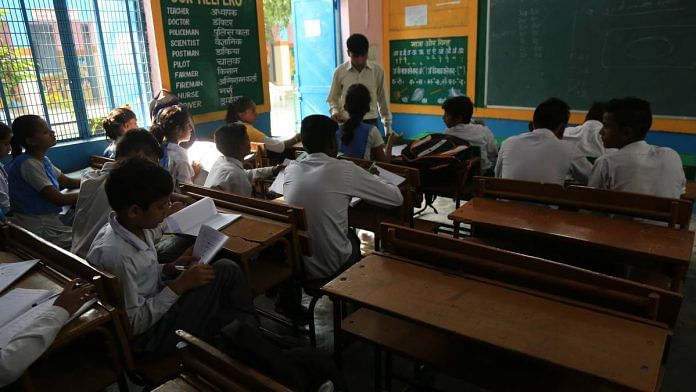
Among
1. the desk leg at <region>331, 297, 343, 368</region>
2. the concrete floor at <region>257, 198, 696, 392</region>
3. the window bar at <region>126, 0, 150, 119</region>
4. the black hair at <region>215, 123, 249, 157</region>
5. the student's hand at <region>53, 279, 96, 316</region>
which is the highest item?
the window bar at <region>126, 0, 150, 119</region>

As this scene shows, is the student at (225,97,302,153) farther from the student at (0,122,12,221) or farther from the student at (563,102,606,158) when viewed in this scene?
the student at (563,102,606,158)

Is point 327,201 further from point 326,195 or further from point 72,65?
point 72,65

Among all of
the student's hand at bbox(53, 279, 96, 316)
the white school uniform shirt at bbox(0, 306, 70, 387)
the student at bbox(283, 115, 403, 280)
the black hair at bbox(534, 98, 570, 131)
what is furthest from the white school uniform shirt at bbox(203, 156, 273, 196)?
the black hair at bbox(534, 98, 570, 131)

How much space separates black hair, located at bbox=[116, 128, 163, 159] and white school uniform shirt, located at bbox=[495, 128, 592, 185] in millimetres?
2031

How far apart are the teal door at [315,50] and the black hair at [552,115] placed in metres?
3.78

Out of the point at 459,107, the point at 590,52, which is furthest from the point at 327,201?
the point at 590,52

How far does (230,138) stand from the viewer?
2.67 m

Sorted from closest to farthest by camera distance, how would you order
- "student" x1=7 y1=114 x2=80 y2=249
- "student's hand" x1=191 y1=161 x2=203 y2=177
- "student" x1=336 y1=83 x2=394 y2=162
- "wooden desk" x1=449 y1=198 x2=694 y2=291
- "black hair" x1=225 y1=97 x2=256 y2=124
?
"wooden desk" x1=449 y1=198 x2=694 y2=291
"student" x1=7 y1=114 x2=80 y2=249
"student's hand" x1=191 y1=161 x2=203 y2=177
"student" x1=336 y1=83 x2=394 y2=162
"black hair" x1=225 y1=97 x2=256 y2=124

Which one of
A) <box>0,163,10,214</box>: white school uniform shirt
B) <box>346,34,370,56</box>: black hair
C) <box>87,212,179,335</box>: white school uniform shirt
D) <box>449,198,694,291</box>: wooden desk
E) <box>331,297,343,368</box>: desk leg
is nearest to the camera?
<box>87,212,179,335</box>: white school uniform shirt

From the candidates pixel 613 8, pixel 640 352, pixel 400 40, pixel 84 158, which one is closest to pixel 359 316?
pixel 640 352

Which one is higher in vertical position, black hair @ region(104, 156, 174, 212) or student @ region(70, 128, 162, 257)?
black hair @ region(104, 156, 174, 212)

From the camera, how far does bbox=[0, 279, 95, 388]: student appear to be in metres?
1.17

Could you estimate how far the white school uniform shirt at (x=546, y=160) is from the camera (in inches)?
108

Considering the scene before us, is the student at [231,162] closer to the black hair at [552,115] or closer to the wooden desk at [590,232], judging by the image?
the wooden desk at [590,232]
